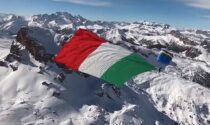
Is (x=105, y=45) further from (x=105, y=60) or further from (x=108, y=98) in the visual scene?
(x=108, y=98)

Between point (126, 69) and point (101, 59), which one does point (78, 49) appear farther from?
point (126, 69)

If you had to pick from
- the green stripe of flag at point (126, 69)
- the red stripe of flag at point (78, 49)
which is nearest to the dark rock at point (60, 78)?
the red stripe of flag at point (78, 49)

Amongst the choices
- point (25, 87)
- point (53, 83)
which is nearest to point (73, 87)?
point (53, 83)

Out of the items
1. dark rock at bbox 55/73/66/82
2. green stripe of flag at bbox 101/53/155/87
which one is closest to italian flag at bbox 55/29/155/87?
green stripe of flag at bbox 101/53/155/87

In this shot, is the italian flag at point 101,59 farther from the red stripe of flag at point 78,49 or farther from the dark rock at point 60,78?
the dark rock at point 60,78

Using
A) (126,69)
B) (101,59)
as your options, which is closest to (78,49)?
(101,59)

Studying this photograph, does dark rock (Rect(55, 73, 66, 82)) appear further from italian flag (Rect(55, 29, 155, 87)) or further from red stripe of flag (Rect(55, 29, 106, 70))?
red stripe of flag (Rect(55, 29, 106, 70))
